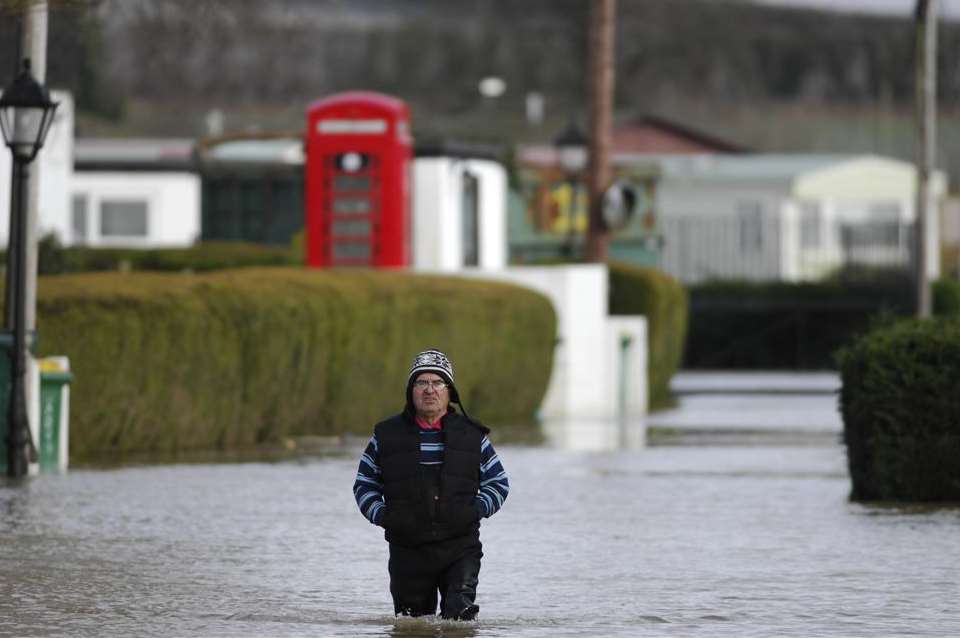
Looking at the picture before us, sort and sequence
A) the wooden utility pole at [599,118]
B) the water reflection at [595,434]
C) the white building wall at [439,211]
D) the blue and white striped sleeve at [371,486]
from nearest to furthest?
1. the blue and white striped sleeve at [371,486]
2. the water reflection at [595,434]
3. the white building wall at [439,211]
4. the wooden utility pole at [599,118]

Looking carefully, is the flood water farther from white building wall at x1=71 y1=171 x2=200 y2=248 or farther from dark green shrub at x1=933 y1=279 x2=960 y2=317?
dark green shrub at x1=933 y1=279 x2=960 y2=317

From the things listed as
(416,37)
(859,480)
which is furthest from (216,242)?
(416,37)

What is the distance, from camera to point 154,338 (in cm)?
2219

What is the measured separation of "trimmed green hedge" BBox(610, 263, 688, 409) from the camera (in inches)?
1475

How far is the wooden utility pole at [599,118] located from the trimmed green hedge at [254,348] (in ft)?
30.4

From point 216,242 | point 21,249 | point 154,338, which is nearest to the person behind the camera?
point 21,249

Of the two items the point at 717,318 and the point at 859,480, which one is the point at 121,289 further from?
the point at 717,318

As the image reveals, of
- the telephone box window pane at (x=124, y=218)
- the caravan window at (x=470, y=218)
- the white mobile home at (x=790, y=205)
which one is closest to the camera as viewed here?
the caravan window at (x=470, y=218)

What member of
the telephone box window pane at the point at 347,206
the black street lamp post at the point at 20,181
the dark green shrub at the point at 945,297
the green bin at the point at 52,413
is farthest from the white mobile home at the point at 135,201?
the black street lamp post at the point at 20,181

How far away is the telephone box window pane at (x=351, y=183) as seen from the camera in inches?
1271

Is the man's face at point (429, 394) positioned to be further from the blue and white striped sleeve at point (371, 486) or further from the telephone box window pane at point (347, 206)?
the telephone box window pane at point (347, 206)

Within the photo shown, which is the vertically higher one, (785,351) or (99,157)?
(99,157)

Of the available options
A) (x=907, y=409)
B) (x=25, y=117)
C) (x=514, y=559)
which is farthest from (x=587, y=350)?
(x=514, y=559)

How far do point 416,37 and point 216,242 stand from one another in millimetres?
77099
